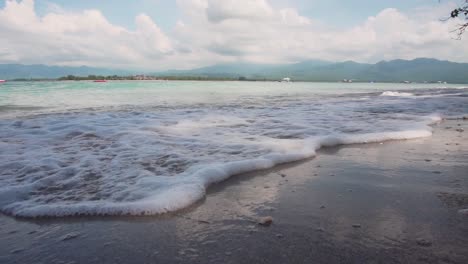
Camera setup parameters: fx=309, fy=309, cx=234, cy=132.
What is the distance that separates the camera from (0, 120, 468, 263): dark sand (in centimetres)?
266

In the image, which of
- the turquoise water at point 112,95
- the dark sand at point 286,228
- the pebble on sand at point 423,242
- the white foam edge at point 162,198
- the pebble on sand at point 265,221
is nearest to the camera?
the dark sand at point 286,228

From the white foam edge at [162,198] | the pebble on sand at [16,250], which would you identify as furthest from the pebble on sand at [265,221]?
the pebble on sand at [16,250]

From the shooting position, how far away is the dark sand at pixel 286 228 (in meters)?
2.66

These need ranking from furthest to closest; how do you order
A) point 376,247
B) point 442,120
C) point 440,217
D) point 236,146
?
point 442,120
point 236,146
point 440,217
point 376,247

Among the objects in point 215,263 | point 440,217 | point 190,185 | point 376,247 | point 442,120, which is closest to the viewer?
point 215,263

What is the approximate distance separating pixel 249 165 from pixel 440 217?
2.86 metres

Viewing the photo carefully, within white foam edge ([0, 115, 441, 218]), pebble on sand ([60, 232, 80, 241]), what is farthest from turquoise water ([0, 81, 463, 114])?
pebble on sand ([60, 232, 80, 241])

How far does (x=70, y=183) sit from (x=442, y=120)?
526 inches

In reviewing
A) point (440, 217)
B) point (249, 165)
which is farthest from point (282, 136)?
point (440, 217)

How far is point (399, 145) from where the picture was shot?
24.3 feet

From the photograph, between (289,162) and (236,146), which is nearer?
(289,162)

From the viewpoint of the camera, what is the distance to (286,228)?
3170mm

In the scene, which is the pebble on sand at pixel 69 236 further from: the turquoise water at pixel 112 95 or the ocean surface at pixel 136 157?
the turquoise water at pixel 112 95

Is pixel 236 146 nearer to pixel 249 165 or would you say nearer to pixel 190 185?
pixel 249 165
